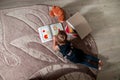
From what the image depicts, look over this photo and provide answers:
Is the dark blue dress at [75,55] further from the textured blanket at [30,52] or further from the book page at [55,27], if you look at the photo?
the book page at [55,27]

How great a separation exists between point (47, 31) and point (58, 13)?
190 millimetres

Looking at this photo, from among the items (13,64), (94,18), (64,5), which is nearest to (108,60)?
(94,18)

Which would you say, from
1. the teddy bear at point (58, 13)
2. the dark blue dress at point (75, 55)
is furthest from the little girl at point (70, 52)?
the teddy bear at point (58, 13)

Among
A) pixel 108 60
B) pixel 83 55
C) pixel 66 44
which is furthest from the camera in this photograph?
pixel 108 60

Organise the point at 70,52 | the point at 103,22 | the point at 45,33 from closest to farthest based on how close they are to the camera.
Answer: the point at 70,52 < the point at 45,33 < the point at 103,22

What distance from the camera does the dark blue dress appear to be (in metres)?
1.52

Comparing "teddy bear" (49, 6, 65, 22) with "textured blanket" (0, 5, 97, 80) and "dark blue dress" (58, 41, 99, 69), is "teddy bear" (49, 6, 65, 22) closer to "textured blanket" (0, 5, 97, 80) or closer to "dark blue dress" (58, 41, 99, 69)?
"textured blanket" (0, 5, 97, 80)

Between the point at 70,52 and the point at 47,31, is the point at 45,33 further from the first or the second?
the point at 70,52

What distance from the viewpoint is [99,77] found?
168 centimetres

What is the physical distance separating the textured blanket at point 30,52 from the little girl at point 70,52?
0.07 m

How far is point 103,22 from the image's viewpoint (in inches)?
71.7

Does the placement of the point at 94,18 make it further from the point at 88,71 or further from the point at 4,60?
the point at 4,60

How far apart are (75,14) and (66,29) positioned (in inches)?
6.5

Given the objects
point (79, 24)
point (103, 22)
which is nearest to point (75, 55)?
point (79, 24)
